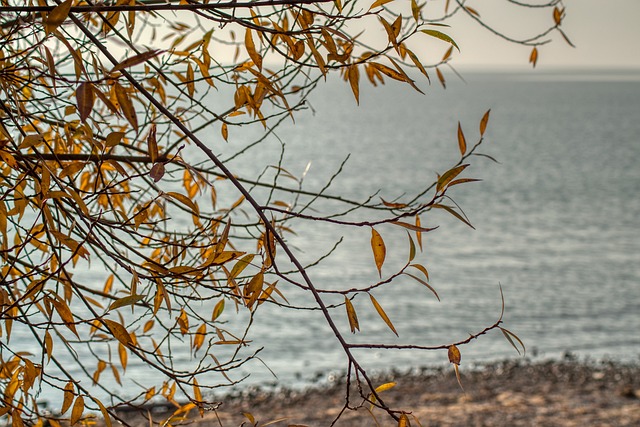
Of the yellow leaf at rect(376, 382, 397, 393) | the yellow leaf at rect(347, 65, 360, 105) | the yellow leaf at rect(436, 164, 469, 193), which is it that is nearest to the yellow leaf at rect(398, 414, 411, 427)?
the yellow leaf at rect(376, 382, 397, 393)

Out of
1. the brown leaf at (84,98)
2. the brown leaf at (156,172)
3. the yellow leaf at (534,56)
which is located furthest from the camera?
the yellow leaf at (534,56)

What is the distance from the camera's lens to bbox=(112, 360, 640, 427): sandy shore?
10.6 m

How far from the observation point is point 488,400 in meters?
12.2

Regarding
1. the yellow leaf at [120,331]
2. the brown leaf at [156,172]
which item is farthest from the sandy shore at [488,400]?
the brown leaf at [156,172]

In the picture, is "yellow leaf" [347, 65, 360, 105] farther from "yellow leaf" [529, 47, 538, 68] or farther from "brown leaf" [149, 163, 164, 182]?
"yellow leaf" [529, 47, 538, 68]

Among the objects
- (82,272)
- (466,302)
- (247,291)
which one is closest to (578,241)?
(466,302)

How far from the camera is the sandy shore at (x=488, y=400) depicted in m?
10.6

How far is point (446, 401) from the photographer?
12.2m

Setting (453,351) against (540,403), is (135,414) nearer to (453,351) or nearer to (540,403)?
(540,403)

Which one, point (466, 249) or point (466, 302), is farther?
point (466, 249)

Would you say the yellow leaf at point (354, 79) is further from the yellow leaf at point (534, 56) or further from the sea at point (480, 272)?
the yellow leaf at point (534, 56)

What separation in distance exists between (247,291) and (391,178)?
44.1 m

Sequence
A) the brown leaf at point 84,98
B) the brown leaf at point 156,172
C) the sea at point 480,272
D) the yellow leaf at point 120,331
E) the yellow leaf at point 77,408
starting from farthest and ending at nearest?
the sea at point 480,272
the yellow leaf at point 77,408
the yellow leaf at point 120,331
the brown leaf at point 156,172
the brown leaf at point 84,98

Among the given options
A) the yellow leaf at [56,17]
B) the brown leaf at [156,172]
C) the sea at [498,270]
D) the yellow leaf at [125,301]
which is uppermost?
the yellow leaf at [56,17]
